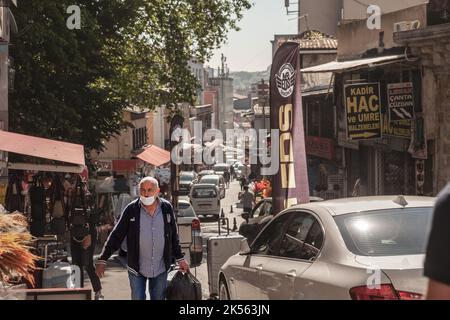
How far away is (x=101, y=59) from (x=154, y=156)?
10482 mm

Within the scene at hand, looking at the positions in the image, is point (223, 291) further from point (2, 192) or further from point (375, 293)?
point (2, 192)

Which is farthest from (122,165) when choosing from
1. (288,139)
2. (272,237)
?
(272,237)

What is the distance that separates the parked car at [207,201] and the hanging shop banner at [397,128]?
1583 cm

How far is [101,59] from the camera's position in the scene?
27859 mm

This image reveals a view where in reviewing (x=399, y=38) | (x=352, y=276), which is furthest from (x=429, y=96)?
(x=352, y=276)

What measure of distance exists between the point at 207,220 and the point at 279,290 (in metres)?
32.3

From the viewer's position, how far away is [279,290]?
716cm

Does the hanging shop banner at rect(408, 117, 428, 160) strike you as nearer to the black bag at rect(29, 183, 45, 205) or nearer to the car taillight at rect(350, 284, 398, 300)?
the black bag at rect(29, 183, 45, 205)

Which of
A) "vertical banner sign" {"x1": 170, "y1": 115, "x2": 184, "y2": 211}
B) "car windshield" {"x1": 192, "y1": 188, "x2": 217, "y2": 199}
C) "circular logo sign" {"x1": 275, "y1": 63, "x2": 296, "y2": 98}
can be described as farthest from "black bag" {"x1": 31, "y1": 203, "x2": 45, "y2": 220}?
"car windshield" {"x1": 192, "y1": 188, "x2": 217, "y2": 199}

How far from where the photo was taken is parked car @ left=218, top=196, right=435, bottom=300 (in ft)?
19.2

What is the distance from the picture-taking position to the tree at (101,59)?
23797 mm

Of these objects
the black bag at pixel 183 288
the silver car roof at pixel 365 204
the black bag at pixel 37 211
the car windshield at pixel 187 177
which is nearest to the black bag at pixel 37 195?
the black bag at pixel 37 211

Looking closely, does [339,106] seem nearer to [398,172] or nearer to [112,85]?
[398,172]

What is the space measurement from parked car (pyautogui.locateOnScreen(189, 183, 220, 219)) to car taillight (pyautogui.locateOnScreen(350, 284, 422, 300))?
3396 centimetres
